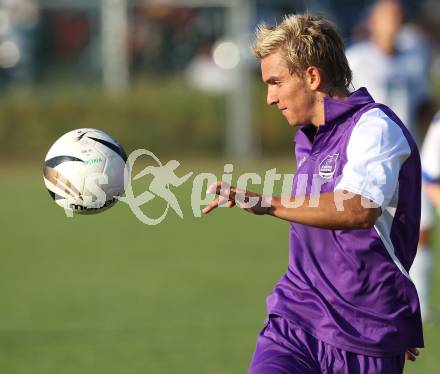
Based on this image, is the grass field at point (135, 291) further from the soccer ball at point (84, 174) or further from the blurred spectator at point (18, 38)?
the blurred spectator at point (18, 38)

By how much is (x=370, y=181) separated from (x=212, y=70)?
19679mm

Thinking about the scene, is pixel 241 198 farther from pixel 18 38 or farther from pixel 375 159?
pixel 18 38

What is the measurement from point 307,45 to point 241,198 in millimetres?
696

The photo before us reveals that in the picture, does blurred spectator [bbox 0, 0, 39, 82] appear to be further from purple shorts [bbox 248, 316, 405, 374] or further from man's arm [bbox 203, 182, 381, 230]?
man's arm [bbox 203, 182, 381, 230]

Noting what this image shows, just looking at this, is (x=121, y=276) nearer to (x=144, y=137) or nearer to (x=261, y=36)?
(x=261, y=36)

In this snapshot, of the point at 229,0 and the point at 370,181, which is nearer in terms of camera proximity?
the point at 370,181

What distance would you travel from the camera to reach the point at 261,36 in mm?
4680

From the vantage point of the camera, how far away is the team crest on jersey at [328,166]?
15.2ft

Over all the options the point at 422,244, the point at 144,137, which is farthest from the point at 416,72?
the point at 144,137

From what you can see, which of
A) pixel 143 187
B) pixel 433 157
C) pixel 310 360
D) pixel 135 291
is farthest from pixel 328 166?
pixel 143 187

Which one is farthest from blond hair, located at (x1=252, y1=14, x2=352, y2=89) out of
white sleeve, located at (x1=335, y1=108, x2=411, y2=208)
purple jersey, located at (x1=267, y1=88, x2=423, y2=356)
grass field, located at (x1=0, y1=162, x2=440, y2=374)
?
grass field, located at (x1=0, y1=162, x2=440, y2=374)

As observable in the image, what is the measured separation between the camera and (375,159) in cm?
436

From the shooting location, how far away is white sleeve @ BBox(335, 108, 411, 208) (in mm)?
4320

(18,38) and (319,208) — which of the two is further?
(18,38)
